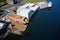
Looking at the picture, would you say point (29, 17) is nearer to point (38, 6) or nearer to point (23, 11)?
point (23, 11)

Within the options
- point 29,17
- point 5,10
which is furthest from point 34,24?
point 5,10

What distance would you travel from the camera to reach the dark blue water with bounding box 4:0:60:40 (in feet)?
43.5

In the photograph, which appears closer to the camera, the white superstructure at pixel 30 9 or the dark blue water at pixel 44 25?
the dark blue water at pixel 44 25

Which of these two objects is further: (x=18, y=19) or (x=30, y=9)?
(x=30, y=9)

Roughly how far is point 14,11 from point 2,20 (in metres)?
2.59

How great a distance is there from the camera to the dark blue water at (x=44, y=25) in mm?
13273

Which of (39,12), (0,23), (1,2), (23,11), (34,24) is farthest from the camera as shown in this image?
(1,2)

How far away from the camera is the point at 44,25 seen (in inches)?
591

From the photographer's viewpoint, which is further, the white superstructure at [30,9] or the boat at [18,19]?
the white superstructure at [30,9]

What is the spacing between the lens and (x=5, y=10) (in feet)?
57.8

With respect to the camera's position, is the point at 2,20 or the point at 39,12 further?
the point at 39,12

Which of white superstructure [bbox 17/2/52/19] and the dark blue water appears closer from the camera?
the dark blue water

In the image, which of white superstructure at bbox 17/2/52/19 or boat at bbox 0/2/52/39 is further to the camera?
white superstructure at bbox 17/2/52/19

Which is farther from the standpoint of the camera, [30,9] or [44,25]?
[30,9]
